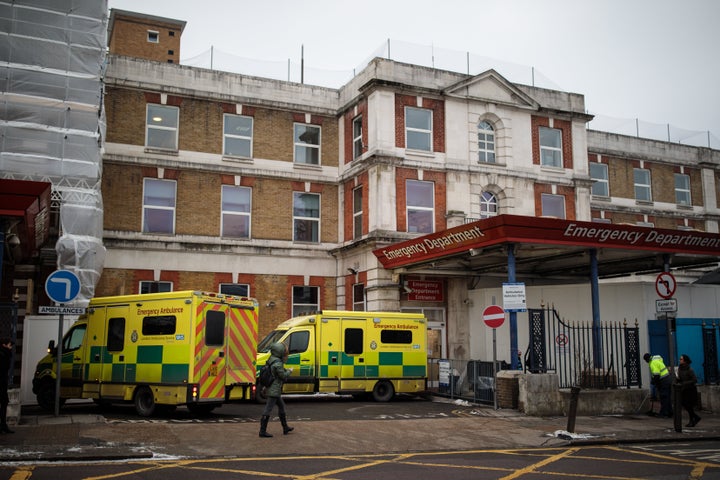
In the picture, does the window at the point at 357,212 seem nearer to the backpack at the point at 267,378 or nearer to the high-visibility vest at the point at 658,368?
the high-visibility vest at the point at 658,368

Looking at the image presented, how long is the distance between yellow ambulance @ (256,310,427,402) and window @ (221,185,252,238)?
7.46 meters

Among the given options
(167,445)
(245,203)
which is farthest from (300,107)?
(167,445)

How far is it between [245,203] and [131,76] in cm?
667

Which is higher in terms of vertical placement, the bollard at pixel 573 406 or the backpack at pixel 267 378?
the backpack at pixel 267 378

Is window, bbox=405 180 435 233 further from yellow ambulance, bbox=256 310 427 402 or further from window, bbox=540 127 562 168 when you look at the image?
window, bbox=540 127 562 168

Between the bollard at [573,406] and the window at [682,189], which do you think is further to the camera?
the window at [682,189]

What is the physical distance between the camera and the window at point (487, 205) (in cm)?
2894

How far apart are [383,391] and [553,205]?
1317cm

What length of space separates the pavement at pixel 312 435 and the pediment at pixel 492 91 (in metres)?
15.1

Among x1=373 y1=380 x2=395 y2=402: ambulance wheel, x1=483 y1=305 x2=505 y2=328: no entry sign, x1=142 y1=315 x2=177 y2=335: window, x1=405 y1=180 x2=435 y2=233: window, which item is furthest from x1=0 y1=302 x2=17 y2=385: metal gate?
x1=405 y1=180 x2=435 y2=233: window

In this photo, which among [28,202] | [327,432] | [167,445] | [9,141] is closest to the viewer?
[167,445]

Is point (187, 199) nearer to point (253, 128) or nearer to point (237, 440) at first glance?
point (253, 128)

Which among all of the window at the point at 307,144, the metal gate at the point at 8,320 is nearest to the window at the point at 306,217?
the window at the point at 307,144

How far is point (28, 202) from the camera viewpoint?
42.7 feet
